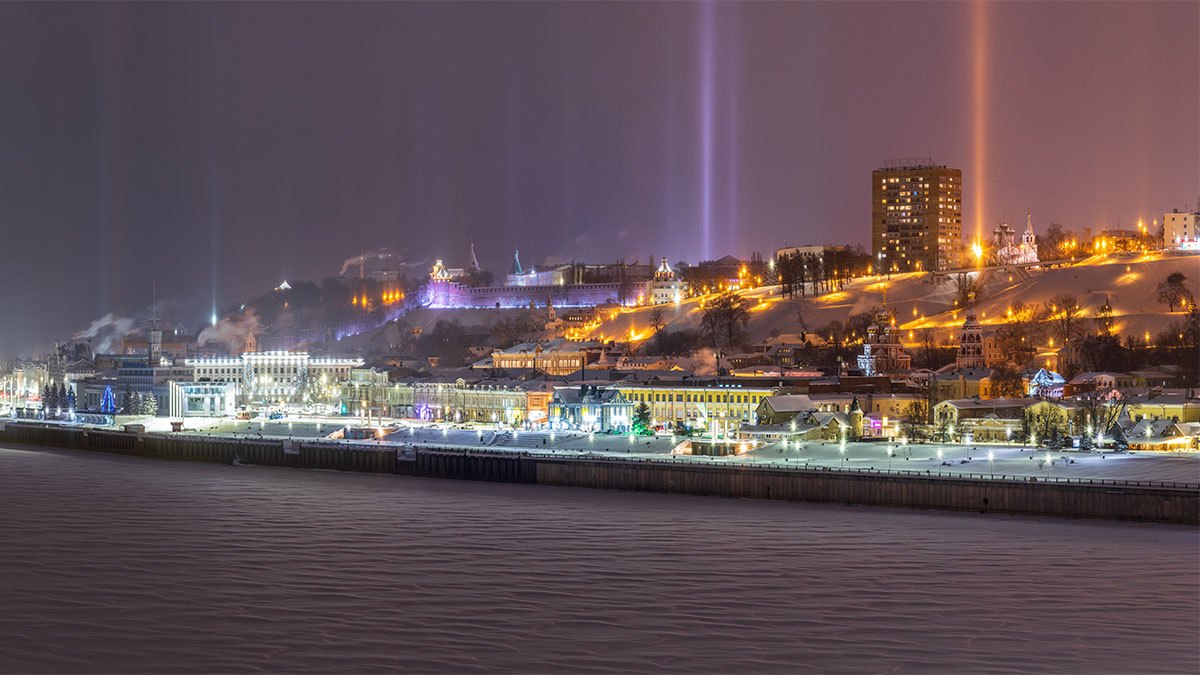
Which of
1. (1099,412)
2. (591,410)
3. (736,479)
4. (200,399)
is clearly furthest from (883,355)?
(200,399)

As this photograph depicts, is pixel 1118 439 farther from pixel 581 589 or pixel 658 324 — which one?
pixel 658 324

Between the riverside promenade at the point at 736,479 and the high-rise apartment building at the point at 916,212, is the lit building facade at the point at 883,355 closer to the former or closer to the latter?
the riverside promenade at the point at 736,479

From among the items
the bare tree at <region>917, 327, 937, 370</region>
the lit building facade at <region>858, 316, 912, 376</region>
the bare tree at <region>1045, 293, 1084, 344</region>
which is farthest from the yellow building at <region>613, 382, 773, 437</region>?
the bare tree at <region>1045, 293, 1084, 344</region>

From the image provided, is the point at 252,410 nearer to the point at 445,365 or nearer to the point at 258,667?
the point at 445,365

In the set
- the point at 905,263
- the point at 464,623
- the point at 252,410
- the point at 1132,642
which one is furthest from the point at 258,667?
the point at 905,263

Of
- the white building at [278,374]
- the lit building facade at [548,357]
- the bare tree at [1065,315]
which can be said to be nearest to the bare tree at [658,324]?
the lit building facade at [548,357]
